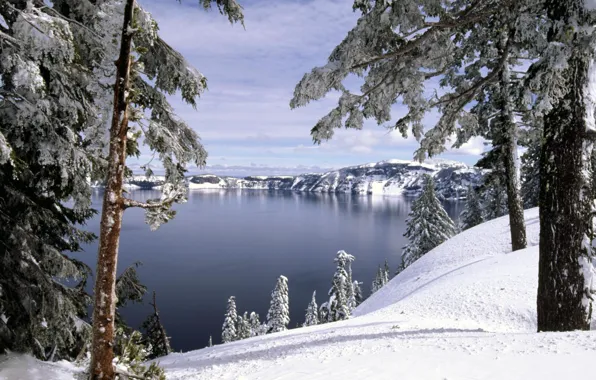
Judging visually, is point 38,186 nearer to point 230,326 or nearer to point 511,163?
point 511,163

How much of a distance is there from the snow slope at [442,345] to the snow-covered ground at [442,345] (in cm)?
1

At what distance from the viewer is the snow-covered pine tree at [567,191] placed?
5.42m

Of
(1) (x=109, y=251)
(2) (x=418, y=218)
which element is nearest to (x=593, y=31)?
(1) (x=109, y=251)

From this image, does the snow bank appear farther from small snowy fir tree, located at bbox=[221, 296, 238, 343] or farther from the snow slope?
small snowy fir tree, located at bbox=[221, 296, 238, 343]

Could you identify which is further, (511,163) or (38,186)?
(511,163)

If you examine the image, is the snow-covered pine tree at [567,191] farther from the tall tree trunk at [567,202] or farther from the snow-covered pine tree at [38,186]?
the snow-covered pine tree at [38,186]

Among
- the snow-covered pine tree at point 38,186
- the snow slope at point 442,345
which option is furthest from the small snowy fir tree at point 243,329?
the snow-covered pine tree at point 38,186

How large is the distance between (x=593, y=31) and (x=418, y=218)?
99.0 feet

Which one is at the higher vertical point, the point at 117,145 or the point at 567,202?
the point at 117,145

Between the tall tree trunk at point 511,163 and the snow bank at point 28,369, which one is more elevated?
the tall tree trunk at point 511,163

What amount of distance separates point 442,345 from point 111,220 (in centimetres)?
497

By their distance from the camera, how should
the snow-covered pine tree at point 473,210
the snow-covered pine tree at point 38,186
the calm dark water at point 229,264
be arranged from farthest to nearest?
the calm dark water at point 229,264
the snow-covered pine tree at point 473,210
the snow-covered pine tree at point 38,186

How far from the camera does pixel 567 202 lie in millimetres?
5582

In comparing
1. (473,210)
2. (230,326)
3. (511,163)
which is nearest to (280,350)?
(511,163)
